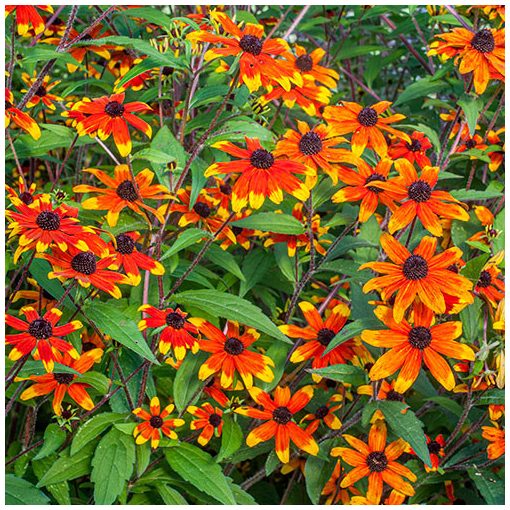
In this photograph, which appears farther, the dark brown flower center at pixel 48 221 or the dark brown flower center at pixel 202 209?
the dark brown flower center at pixel 202 209

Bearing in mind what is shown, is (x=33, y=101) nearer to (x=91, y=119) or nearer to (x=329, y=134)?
(x=91, y=119)

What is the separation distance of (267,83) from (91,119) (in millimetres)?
398

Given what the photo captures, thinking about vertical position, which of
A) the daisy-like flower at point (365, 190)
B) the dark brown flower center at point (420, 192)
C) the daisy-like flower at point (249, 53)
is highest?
the daisy-like flower at point (249, 53)

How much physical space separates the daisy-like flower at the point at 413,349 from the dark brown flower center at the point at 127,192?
61 cm

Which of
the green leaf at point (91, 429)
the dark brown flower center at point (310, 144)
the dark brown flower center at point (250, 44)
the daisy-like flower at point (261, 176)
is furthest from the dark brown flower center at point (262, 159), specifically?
the green leaf at point (91, 429)

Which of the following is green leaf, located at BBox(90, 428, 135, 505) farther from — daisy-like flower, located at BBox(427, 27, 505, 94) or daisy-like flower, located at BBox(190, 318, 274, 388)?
daisy-like flower, located at BBox(427, 27, 505, 94)

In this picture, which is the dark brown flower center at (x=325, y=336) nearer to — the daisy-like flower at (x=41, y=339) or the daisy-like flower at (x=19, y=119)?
the daisy-like flower at (x=41, y=339)

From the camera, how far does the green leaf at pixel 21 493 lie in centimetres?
156

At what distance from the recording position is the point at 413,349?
57.4 inches

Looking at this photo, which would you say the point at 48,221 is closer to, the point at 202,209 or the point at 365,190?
the point at 202,209

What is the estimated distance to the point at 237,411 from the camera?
1.66 meters

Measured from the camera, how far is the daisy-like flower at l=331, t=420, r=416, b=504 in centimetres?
164

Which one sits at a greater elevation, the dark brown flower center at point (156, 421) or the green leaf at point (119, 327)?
the green leaf at point (119, 327)

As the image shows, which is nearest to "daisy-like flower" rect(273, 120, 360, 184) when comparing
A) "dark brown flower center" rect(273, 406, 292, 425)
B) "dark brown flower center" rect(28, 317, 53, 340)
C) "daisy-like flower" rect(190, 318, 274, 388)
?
"daisy-like flower" rect(190, 318, 274, 388)
